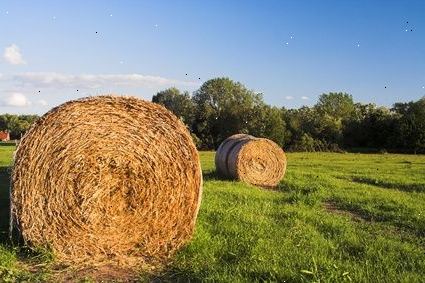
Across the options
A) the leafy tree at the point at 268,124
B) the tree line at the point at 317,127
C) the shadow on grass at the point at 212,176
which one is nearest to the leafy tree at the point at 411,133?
the tree line at the point at 317,127

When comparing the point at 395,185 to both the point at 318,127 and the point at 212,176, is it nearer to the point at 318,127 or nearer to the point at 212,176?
the point at 212,176

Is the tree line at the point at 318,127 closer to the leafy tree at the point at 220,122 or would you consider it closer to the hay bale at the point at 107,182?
the leafy tree at the point at 220,122

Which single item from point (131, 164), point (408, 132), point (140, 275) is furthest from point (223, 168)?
point (408, 132)

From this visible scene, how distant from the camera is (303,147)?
168 ft

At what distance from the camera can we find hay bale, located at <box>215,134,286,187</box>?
62.1 ft

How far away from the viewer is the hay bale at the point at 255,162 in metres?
18.9

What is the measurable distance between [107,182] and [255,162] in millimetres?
11082

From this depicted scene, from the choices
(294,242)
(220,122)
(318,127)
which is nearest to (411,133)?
(318,127)

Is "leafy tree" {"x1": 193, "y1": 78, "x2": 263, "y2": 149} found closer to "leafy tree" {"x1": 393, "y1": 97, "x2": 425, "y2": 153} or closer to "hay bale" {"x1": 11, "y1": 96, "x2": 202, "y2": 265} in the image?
"leafy tree" {"x1": 393, "y1": 97, "x2": 425, "y2": 153}

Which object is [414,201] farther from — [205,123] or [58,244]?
[205,123]

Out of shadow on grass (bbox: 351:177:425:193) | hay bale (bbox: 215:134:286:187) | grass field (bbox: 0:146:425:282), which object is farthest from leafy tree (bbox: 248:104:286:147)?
grass field (bbox: 0:146:425:282)

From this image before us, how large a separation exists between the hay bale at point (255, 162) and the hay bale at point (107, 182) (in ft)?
33.5

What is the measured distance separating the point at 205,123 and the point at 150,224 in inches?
1950

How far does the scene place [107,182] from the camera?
8.50 m
